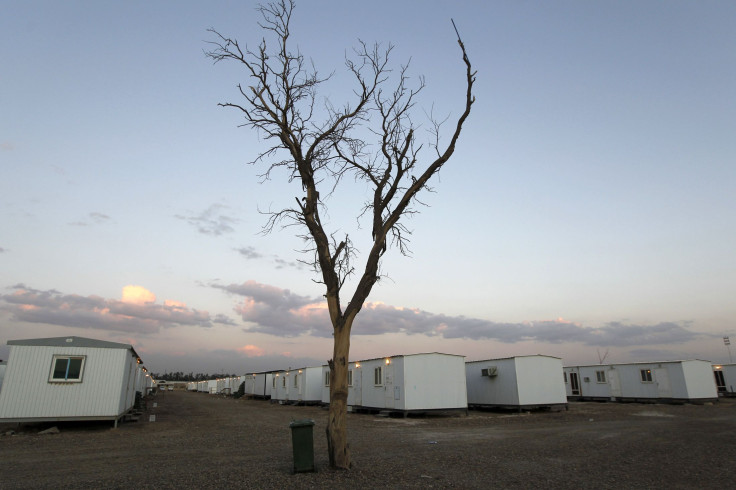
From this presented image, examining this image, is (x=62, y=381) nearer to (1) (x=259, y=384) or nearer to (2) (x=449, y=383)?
(2) (x=449, y=383)

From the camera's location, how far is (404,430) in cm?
1672

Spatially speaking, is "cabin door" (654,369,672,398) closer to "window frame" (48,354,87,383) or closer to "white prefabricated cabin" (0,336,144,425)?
"white prefabricated cabin" (0,336,144,425)

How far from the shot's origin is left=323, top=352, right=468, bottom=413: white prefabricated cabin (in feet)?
74.3

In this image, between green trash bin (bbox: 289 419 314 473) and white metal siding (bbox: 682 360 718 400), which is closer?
green trash bin (bbox: 289 419 314 473)

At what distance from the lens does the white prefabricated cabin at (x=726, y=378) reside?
123 ft

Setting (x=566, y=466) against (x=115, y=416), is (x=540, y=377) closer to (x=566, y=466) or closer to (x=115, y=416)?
(x=566, y=466)

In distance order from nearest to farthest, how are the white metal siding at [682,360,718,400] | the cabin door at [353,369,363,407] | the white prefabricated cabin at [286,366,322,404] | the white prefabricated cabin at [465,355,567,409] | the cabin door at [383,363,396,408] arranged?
the cabin door at [383,363,396,408] < the white prefabricated cabin at [465,355,567,409] < the cabin door at [353,369,363,407] < the white metal siding at [682,360,718,400] < the white prefabricated cabin at [286,366,322,404]

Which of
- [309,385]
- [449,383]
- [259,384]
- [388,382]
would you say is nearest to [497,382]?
[449,383]

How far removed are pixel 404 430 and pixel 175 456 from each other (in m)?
8.82

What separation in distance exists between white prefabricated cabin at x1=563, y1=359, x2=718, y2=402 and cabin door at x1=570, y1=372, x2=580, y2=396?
0.61 meters

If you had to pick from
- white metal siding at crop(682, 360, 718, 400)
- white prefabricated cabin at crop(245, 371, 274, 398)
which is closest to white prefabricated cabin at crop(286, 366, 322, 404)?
white prefabricated cabin at crop(245, 371, 274, 398)

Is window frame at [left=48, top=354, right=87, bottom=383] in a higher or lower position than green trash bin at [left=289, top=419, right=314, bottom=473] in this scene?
higher

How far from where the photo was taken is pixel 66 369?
53.7ft

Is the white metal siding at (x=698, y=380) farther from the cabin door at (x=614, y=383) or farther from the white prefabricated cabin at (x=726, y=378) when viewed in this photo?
the white prefabricated cabin at (x=726, y=378)
